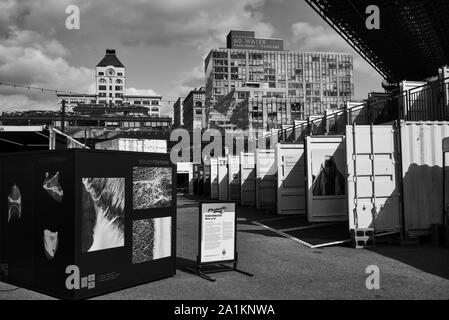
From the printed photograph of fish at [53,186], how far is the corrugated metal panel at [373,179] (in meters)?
7.24

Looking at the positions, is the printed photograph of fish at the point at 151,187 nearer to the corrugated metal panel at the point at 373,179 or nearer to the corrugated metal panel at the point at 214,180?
the corrugated metal panel at the point at 373,179

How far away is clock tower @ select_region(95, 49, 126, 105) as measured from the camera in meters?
167

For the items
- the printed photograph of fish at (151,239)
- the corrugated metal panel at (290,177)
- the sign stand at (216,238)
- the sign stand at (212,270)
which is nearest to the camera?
the printed photograph of fish at (151,239)

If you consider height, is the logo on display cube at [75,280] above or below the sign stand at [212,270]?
above

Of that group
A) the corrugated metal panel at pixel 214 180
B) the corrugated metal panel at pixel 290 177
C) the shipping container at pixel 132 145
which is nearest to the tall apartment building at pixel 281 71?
the shipping container at pixel 132 145

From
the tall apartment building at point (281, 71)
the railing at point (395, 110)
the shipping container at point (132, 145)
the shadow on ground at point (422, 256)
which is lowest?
the shadow on ground at point (422, 256)

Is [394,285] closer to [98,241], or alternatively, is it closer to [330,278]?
[330,278]

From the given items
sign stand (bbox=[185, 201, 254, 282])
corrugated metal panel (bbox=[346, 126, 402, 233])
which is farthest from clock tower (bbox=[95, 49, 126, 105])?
sign stand (bbox=[185, 201, 254, 282])

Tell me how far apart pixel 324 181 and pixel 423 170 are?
3784mm

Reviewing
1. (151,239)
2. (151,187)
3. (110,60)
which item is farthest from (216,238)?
(110,60)

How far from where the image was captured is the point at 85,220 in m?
6.32

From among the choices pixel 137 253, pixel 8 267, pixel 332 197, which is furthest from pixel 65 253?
pixel 332 197

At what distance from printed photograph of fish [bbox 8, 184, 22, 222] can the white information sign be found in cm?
305

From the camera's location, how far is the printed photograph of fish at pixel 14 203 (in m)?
7.14
